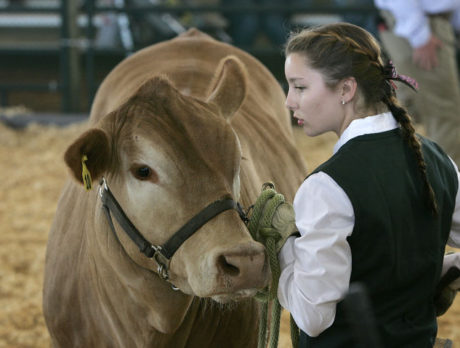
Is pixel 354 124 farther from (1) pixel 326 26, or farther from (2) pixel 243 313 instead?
(2) pixel 243 313

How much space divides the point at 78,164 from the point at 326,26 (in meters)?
0.76

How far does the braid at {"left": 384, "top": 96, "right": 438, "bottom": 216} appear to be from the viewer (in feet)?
5.60

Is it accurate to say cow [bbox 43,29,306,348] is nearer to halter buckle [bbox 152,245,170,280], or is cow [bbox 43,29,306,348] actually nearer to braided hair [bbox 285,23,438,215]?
halter buckle [bbox 152,245,170,280]

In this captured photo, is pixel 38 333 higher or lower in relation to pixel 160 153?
lower

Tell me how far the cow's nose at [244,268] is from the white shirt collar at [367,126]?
336 mm

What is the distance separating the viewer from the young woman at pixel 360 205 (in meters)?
1.60

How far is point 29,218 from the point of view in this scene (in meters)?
4.98

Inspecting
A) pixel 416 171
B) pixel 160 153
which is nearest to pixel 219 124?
pixel 160 153

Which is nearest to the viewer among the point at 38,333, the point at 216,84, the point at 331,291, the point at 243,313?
the point at 331,291

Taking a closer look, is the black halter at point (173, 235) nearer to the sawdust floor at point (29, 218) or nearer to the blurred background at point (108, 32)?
the sawdust floor at point (29, 218)

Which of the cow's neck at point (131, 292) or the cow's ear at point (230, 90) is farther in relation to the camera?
the cow's ear at point (230, 90)

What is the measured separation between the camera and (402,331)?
1.72m

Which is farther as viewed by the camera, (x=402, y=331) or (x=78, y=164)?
(x=78, y=164)

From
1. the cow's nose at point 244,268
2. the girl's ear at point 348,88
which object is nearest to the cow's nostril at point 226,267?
the cow's nose at point 244,268
